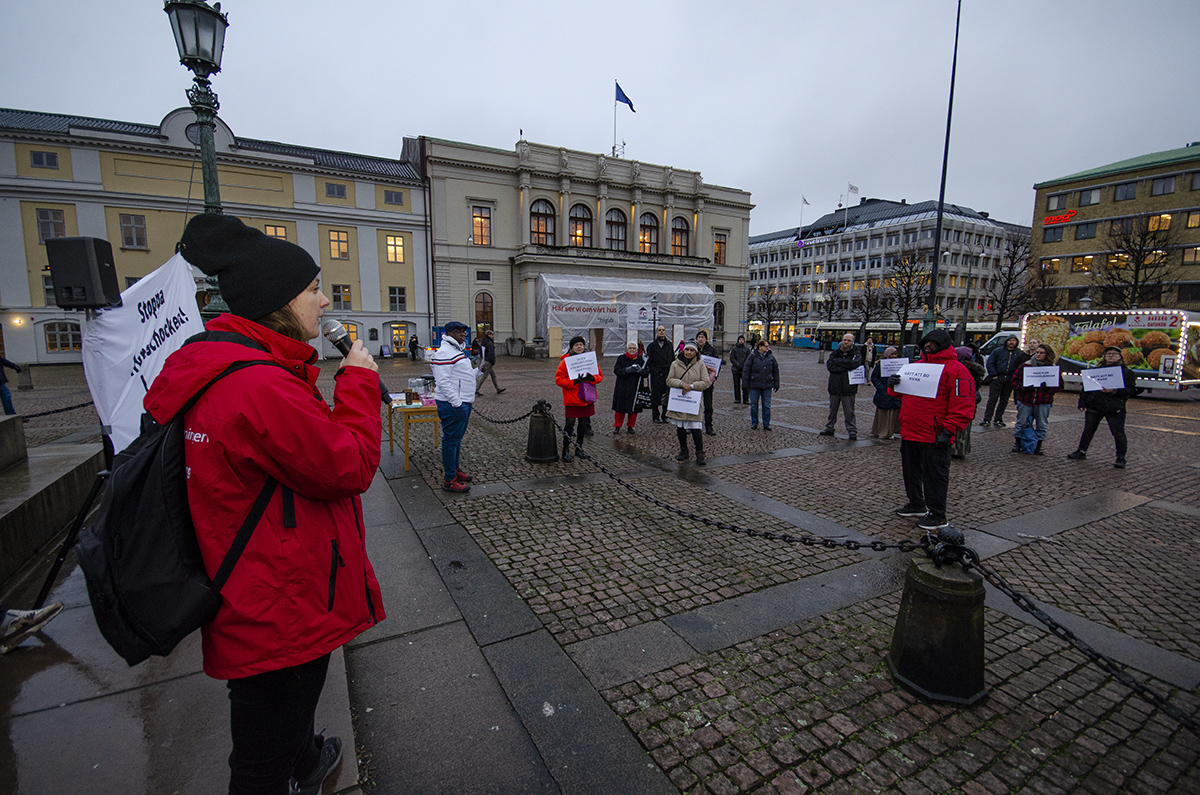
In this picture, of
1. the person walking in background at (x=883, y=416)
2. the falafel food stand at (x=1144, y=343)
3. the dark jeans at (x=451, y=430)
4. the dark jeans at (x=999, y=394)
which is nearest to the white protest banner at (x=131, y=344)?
the dark jeans at (x=451, y=430)

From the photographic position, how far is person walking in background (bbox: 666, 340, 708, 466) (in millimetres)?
7840

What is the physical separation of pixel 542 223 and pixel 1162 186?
2035 inches

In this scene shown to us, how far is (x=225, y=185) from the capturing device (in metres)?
31.3

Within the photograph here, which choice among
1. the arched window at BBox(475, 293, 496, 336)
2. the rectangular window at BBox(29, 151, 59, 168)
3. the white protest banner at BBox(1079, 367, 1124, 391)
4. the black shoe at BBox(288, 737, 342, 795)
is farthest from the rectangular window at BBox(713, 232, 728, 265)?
the black shoe at BBox(288, 737, 342, 795)

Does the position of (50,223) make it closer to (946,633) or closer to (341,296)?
(341,296)

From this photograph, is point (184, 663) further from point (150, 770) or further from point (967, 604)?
point (967, 604)

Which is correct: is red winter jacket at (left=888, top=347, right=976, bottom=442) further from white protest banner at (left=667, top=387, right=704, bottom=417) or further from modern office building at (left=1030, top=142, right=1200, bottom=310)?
modern office building at (left=1030, top=142, right=1200, bottom=310)

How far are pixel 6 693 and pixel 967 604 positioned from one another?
516cm

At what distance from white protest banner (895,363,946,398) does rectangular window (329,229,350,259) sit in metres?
37.1

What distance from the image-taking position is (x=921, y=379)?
554 centimetres

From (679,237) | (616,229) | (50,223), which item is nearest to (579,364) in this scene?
(50,223)

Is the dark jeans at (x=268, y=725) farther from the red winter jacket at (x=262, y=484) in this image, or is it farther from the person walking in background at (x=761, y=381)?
the person walking in background at (x=761, y=381)

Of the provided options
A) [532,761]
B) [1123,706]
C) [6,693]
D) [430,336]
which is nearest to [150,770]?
[6,693]

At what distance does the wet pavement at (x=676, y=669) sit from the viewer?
2.44 metres
